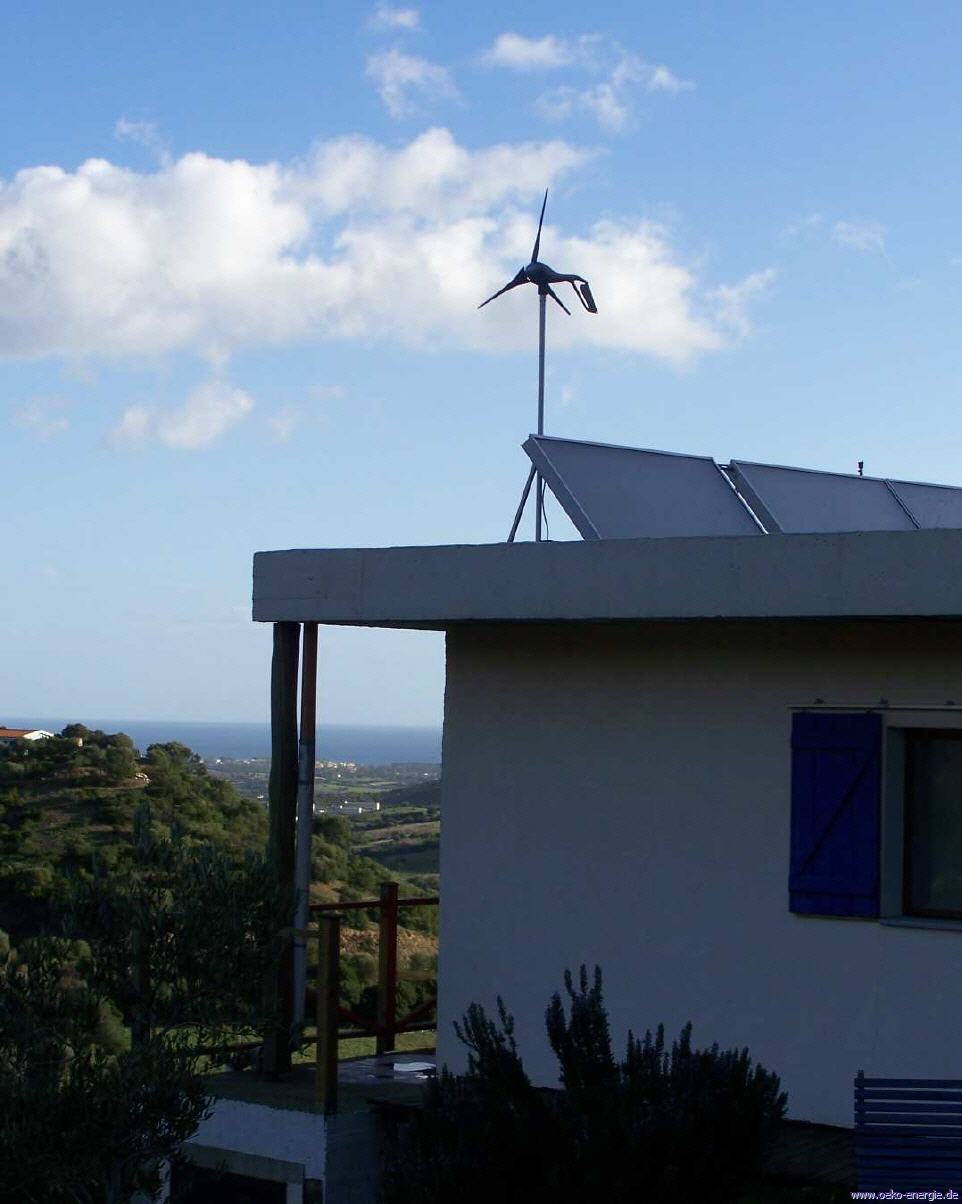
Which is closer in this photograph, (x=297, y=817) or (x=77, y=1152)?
(x=77, y=1152)

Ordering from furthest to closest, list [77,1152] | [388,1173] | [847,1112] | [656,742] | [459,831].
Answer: [459,831], [656,742], [847,1112], [388,1173], [77,1152]

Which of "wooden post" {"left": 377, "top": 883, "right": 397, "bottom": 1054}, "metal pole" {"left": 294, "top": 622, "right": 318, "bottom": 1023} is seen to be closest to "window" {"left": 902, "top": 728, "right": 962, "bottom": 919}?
"metal pole" {"left": 294, "top": 622, "right": 318, "bottom": 1023}

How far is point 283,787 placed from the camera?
30.0ft

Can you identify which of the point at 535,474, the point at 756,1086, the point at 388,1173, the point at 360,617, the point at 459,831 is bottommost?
the point at 388,1173

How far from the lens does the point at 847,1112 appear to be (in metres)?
8.02

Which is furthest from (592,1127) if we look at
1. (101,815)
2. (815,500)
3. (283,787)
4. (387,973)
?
(101,815)

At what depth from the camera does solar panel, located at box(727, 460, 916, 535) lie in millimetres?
10133

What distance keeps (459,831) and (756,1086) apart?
2760 millimetres

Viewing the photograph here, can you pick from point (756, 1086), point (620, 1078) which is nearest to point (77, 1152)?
point (620, 1078)

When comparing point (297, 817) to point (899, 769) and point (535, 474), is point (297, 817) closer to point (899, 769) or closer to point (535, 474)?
point (535, 474)

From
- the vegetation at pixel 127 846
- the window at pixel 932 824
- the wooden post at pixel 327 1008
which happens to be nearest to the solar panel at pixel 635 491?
the window at pixel 932 824

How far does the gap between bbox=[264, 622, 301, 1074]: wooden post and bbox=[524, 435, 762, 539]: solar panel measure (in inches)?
67.1

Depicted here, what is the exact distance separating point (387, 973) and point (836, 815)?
11.8 ft

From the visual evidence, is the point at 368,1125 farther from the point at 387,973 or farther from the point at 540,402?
the point at 540,402
